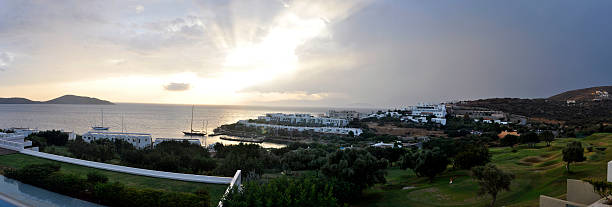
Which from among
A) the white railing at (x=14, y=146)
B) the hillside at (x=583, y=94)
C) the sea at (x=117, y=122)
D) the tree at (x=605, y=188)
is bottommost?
the sea at (x=117, y=122)

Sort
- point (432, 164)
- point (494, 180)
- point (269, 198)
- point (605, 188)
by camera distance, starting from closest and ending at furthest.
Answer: point (269, 198), point (605, 188), point (494, 180), point (432, 164)

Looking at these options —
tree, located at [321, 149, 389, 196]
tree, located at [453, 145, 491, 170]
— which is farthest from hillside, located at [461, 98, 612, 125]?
tree, located at [321, 149, 389, 196]

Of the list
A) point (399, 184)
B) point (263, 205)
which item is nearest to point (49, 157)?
point (263, 205)

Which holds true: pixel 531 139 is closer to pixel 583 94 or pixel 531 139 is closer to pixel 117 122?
pixel 583 94

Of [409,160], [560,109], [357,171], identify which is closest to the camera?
[357,171]

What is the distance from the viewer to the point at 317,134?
5812 cm

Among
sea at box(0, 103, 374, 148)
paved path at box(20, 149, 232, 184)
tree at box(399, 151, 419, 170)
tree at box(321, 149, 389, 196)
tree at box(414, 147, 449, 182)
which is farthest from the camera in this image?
sea at box(0, 103, 374, 148)

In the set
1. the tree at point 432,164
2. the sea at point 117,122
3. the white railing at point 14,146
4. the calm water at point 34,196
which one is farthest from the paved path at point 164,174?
the sea at point 117,122

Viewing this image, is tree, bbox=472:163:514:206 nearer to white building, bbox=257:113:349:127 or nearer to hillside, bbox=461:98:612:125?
hillside, bbox=461:98:612:125

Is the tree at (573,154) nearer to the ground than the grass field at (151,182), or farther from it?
farther from it

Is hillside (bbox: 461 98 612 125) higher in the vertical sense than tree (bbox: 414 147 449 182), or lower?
higher

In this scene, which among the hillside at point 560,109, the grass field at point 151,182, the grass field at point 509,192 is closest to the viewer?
the grass field at point 151,182

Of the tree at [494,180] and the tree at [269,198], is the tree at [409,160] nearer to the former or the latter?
the tree at [494,180]

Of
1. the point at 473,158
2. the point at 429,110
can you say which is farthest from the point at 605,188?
the point at 429,110
